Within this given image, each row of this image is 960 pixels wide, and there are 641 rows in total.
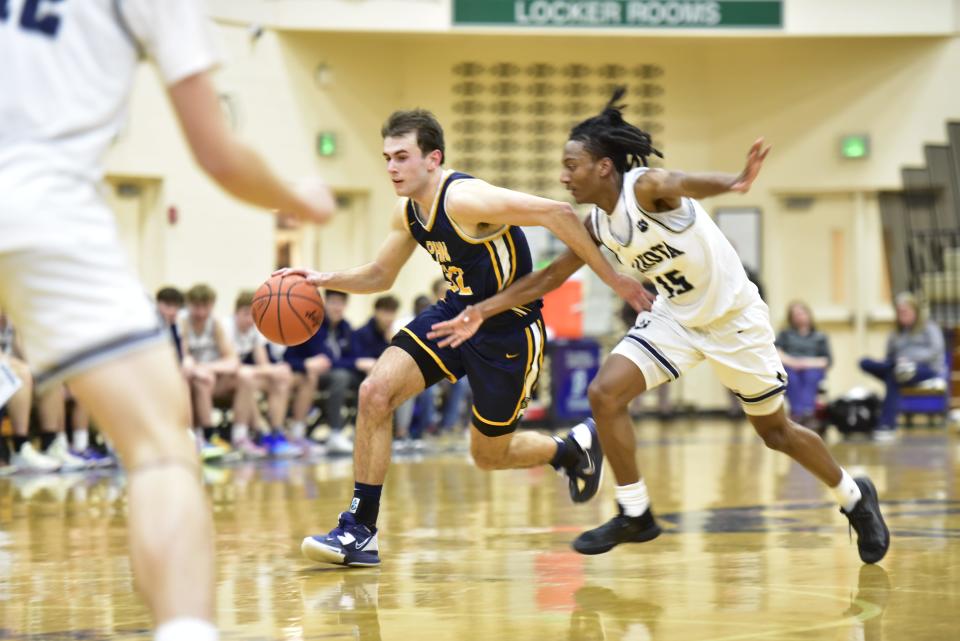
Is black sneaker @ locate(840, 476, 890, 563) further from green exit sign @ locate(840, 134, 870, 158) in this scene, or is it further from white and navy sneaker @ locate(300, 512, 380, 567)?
green exit sign @ locate(840, 134, 870, 158)

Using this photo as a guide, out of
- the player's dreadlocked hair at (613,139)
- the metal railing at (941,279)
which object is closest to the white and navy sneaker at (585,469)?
the player's dreadlocked hair at (613,139)

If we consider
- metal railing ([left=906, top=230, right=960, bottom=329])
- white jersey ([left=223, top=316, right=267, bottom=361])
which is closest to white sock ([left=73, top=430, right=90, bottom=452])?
white jersey ([left=223, top=316, right=267, bottom=361])

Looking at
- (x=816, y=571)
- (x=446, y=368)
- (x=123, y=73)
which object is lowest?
(x=816, y=571)

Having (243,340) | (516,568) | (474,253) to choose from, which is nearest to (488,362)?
(474,253)

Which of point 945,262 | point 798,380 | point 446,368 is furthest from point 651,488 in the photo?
point 945,262

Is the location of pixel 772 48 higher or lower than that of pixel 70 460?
higher

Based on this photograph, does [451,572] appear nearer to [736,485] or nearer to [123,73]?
[123,73]

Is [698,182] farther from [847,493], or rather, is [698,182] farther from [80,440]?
[80,440]

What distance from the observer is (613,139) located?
214 inches

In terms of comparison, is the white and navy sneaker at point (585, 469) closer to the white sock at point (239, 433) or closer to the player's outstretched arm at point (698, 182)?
the player's outstretched arm at point (698, 182)

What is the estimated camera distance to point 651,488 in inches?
341

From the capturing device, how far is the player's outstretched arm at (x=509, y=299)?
546cm

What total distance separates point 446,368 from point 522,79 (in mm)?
11673

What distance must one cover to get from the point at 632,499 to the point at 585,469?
887 millimetres
